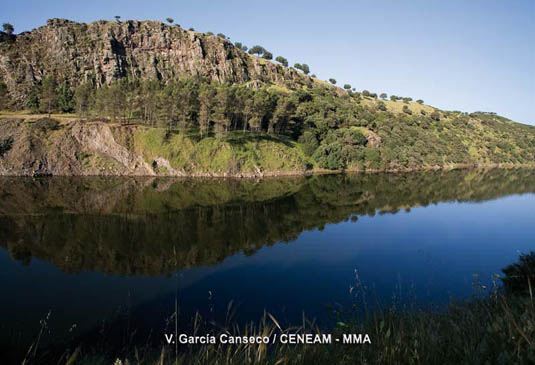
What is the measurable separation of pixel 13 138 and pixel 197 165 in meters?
39.6

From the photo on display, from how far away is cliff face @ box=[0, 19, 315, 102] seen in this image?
110375mm

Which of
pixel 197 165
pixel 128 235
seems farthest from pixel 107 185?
pixel 128 235

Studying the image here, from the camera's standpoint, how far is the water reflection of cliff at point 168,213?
22094 mm

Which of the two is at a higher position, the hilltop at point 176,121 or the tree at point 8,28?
the tree at point 8,28

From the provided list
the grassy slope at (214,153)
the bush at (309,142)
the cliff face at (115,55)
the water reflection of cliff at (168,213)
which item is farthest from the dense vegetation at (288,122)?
the water reflection of cliff at (168,213)

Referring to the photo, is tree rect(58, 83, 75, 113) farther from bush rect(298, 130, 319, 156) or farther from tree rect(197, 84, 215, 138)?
bush rect(298, 130, 319, 156)

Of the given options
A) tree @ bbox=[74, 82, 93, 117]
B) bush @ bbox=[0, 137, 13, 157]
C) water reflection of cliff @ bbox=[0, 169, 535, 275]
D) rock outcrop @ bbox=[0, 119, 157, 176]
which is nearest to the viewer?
water reflection of cliff @ bbox=[0, 169, 535, 275]

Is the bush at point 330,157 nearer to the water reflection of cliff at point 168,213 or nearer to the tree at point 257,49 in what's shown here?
the water reflection of cliff at point 168,213

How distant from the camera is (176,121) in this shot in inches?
2931

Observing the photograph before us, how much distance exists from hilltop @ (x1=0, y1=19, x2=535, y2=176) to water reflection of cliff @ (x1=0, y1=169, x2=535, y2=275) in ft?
30.9

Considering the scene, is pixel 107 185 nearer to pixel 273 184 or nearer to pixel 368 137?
pixel 273 184

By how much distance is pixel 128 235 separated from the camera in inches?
1026

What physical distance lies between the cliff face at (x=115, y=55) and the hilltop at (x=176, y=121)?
47cm

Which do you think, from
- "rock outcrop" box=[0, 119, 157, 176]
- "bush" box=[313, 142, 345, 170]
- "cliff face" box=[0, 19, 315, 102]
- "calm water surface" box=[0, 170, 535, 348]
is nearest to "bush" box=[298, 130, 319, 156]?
"bush" box=[313, 142, 345, 170]
